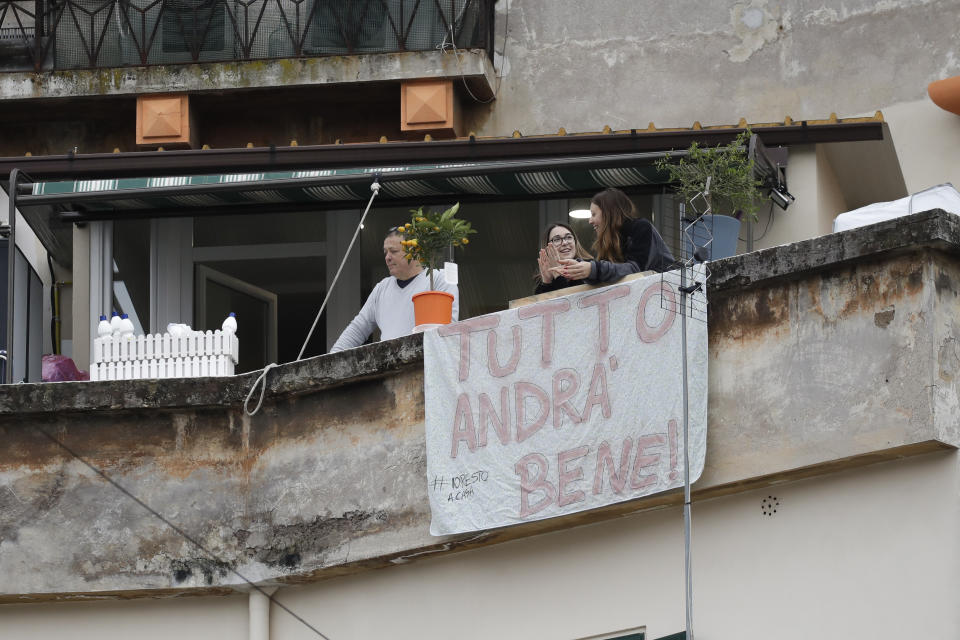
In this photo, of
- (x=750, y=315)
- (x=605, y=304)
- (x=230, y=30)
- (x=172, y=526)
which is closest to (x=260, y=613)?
(x=172, y=526)

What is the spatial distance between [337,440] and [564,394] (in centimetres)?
179

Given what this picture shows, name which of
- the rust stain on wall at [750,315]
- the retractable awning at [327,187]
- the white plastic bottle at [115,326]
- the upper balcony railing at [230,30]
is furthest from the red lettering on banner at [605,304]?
the upper balcony railing at [230,30]

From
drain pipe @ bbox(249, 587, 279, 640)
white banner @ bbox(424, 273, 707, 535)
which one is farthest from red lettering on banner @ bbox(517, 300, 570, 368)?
drain pipe @ bbox(249, 587, 279, 640)

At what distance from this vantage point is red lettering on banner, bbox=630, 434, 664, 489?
10227 mm

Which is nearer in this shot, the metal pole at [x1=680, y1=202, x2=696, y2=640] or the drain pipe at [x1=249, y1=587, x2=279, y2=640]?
the metal pole at [x1=680, y1=202, x2=696, y2=640]

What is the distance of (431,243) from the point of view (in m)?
12.2

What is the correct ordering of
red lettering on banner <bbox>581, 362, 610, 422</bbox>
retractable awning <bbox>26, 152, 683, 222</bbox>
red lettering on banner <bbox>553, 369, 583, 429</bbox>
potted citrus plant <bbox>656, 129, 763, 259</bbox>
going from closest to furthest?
red lettering on banner <bbox>581, 362, 610, 422</bbox> → red lettering on banner <bbox>553, 369, 583, 429</bbox> → potted citrus plant <bbox>656, 129, 763, 259</bbox> → retractable awning <bbox>26, 152, 683, 222</bbox>

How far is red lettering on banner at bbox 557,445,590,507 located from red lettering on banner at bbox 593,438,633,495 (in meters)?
0.09

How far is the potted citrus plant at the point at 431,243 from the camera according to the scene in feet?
38.8

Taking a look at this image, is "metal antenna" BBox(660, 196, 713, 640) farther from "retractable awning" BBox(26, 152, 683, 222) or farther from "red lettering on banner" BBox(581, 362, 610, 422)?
"retractable awning" BBox(26, 152, 683, 222)

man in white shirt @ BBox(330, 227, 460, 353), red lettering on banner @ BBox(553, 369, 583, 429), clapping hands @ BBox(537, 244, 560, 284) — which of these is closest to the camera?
red lettering on banner @ BBox(553, 369, 583, 429)

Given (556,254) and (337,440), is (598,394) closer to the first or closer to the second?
(556,254)

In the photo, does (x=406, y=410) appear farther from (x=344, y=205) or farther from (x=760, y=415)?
(x=344, y=205)

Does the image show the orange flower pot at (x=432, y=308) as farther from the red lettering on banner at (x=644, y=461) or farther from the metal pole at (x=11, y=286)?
the metal pole at (x=11, y=286)
